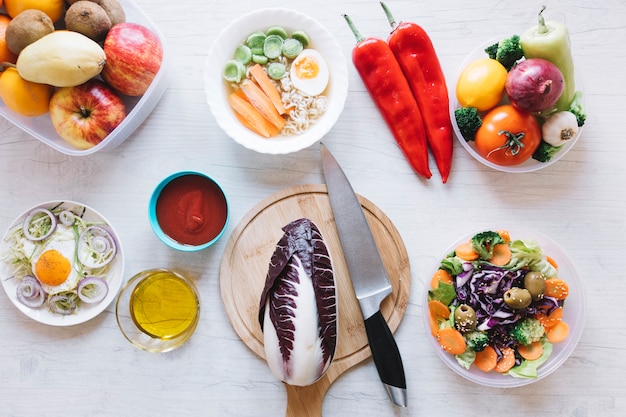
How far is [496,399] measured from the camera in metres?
1.59

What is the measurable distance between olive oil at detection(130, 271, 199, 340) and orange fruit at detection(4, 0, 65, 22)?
0.77 m

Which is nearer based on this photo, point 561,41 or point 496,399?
point 561,41

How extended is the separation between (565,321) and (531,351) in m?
0.18

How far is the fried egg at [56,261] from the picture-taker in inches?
58.1

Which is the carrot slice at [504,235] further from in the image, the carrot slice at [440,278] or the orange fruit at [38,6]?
the orange fruit at [38,6]

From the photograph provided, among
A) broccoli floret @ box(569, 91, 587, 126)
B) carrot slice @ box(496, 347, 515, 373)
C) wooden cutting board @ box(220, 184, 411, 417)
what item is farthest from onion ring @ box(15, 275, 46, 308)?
broccoli floret @ box(569, 91, 587, 126)

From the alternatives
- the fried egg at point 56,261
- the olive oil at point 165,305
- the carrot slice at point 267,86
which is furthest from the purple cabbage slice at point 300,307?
the fried egg at point 56,261

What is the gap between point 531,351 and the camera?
149cm

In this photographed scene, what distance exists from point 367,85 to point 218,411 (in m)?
1.09

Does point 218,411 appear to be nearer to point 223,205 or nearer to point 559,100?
point 223,205

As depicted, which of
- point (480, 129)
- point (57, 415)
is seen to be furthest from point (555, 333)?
point (57, 415)

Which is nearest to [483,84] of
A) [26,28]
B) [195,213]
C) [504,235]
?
[504,235]

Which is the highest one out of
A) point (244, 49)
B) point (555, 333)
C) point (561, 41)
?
point (244, 49)

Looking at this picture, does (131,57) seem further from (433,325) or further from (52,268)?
(433,325)
